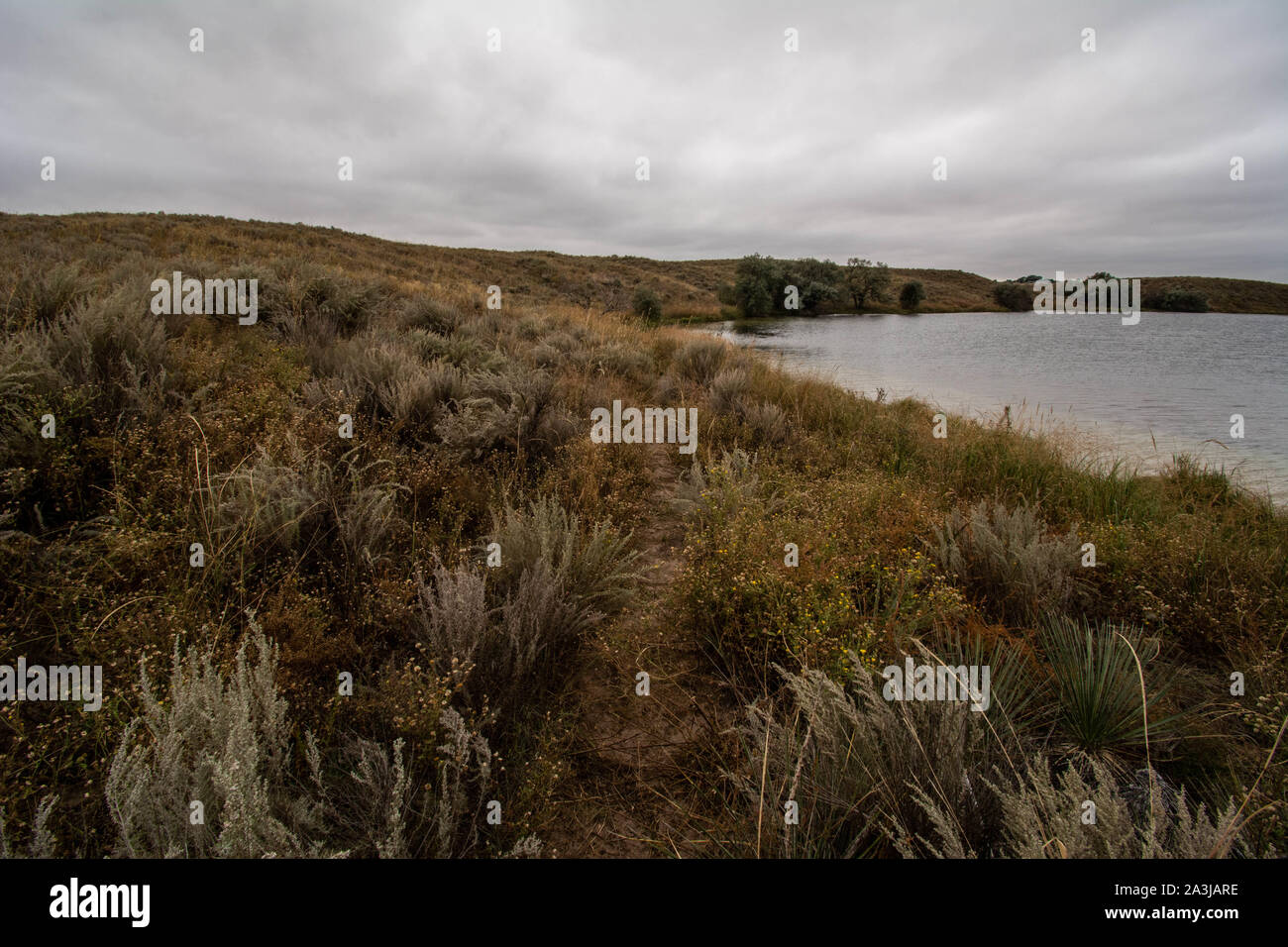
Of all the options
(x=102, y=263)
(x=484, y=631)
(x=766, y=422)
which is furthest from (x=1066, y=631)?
(x=102, y=263)

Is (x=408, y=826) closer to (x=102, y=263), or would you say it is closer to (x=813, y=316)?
(x=102, y=263)

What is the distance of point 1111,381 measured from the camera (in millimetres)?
12633

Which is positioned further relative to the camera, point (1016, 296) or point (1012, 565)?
point (1016, 296)

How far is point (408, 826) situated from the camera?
5.41 ft

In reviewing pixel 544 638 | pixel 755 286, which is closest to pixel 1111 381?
pixel 544 638

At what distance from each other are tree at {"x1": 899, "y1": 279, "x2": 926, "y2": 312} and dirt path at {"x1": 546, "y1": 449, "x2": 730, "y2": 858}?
2127 inches

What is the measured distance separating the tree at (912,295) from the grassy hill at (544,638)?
166 feet

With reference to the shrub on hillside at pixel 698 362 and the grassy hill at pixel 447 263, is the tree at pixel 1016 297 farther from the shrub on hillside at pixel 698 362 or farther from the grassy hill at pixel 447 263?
the shrub on hillside at pixel 698 362
